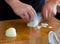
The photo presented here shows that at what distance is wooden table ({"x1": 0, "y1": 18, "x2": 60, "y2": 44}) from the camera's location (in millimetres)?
662

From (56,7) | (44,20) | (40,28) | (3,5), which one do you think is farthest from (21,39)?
(3,5)

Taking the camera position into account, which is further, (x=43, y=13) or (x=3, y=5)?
(x=3, y=5)

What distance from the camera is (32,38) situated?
68 cm

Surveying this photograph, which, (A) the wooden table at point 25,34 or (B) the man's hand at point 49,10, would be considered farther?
(B) the man's hand at point 49,10

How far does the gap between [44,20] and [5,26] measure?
20cm

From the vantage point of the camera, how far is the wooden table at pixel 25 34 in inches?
26.0

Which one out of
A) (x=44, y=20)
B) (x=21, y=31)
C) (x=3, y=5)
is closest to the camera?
(x=21, y=31)

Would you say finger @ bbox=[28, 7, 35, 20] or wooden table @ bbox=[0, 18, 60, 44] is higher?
finger @ bbox=[28, 7, 35, 20]

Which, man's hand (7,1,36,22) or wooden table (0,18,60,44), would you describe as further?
man's hand (7,1,36,22)

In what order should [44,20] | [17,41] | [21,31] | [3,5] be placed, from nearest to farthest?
1. [17,41]
2. [21,31]
3. [44,20]
4. [3,5]

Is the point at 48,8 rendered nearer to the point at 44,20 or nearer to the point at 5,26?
the point at 44,20

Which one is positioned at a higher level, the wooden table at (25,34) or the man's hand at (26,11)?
the man's hand at (26,11)

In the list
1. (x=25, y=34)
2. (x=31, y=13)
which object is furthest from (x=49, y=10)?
(x=25, y=34)

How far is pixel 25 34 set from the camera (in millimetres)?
723
